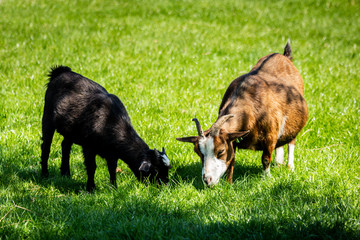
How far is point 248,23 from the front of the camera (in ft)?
46.9

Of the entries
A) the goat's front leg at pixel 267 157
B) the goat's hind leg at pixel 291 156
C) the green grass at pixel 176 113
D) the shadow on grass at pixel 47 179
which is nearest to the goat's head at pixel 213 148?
the green grass at pixel 176 113

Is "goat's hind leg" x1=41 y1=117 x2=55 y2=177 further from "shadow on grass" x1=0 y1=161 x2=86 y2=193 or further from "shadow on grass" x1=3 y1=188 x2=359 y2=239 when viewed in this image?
"shadow on grass" x1=3 y1=188 x2=359 y2=239

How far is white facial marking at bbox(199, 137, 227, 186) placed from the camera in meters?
4.31

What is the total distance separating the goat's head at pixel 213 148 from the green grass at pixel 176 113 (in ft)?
0.89

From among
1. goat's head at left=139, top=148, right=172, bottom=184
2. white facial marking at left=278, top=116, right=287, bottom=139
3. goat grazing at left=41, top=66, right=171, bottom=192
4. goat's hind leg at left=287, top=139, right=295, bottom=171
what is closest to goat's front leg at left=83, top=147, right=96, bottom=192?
goat grazing at left=41, top=66, right=171, bottom=192

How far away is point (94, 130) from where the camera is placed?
497cm

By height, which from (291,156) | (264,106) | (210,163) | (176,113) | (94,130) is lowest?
(291,156)

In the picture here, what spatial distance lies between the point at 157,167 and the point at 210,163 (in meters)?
0.76

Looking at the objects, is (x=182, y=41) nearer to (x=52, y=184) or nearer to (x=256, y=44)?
(x=256, y=44)

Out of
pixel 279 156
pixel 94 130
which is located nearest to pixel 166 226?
pixel 94 130

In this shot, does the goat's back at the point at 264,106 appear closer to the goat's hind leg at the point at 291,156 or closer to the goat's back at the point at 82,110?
the goat's hind leg at the point at 291,156

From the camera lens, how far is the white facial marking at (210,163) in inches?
170

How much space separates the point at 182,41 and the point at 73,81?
6.92 metres

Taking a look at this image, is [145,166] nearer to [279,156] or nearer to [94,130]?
[94,130]
